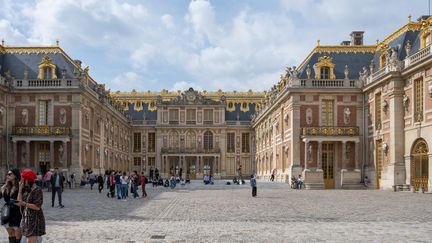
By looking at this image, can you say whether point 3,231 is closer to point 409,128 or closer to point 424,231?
point 424,231

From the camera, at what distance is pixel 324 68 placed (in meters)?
43.1

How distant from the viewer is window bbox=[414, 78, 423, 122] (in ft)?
108

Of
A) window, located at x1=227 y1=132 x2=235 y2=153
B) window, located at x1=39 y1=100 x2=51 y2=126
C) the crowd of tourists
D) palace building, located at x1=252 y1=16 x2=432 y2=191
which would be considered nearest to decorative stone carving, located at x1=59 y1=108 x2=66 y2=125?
window, located at x1=39 y1=100 x2=51 y2=126

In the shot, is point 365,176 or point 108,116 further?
point 108,116

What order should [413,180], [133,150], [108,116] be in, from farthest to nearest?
[133,150] < [108,116] < [413,180]

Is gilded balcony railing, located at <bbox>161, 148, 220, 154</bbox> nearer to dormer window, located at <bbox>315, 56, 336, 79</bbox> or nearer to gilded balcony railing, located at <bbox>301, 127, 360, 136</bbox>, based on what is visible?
dormer window, located at <bbox>315, 56, 336, 79</bbox>

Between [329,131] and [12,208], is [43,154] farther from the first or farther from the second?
[12,208]

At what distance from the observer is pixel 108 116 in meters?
55.6

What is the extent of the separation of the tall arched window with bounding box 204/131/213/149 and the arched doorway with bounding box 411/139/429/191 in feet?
152

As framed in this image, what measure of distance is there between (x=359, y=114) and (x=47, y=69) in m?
23.5

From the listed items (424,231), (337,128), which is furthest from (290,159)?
(424,231)

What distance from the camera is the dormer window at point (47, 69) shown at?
42844 millimetres

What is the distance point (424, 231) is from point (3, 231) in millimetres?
9771

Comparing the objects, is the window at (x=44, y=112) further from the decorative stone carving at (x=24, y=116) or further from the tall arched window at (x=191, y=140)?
the tall arched window at (x=191, y=140)
